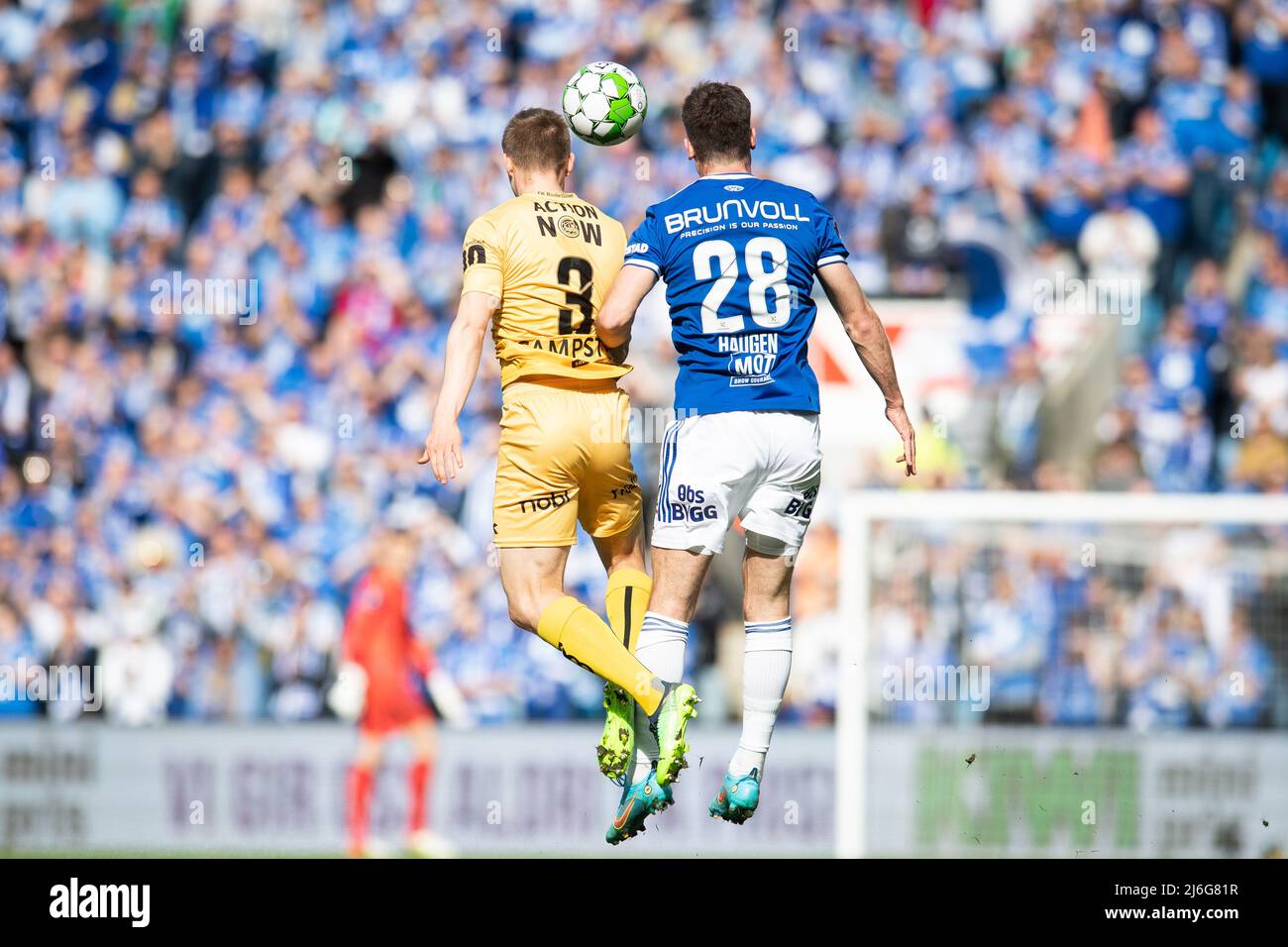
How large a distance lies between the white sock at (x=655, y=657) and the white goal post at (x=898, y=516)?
16.4ft

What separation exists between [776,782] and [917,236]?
5602 millimetres

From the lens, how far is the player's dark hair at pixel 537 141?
319 inches

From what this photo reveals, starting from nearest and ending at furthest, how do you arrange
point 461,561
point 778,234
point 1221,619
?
point 778,234 → point 1221,619 → point 461,561

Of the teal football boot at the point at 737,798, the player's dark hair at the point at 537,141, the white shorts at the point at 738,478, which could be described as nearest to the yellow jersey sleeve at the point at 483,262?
the player's dark hair at the point at 537,141

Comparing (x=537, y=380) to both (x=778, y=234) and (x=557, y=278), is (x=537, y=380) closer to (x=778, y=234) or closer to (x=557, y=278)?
(x=557, y=278)

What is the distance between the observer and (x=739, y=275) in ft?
25.2

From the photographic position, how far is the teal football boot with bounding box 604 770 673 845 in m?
7.60

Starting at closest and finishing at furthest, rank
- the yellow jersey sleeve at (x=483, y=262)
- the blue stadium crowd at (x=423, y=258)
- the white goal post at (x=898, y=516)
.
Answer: the yellow jersey sleeve at (x=483, y=262) → the white goal post at (x=898, y=516) → the blue stadium crowd at (x=423, y=258)

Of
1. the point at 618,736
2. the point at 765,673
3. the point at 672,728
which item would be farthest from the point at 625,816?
the point at 765,673

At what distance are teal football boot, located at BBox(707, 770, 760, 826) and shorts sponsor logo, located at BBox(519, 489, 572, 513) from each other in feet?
4.35

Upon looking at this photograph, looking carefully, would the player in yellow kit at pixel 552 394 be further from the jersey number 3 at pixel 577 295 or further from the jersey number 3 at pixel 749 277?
the jersey number 3 at pixel 749 277

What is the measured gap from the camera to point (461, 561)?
636 inches

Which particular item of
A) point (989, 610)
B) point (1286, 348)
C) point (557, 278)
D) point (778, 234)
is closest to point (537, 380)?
point (557, 278)

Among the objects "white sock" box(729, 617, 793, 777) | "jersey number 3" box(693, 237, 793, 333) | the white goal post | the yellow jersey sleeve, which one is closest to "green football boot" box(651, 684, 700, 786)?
"white sock" box(729, 617, 793, 777)
